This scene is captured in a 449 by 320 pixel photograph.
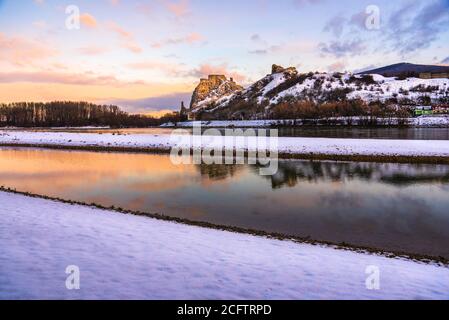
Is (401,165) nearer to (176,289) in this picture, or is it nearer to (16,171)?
(176,289)

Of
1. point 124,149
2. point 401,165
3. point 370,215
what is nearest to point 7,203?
point 370,215

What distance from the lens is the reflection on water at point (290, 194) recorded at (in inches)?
501

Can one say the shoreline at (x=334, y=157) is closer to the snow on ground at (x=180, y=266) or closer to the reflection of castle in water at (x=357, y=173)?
the reflection of castle in water at (x=357, y=173)

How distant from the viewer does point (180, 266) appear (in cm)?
753

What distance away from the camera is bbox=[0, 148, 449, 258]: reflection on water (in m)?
12.7

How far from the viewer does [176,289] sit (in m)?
6.24

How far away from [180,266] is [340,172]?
2228 cm

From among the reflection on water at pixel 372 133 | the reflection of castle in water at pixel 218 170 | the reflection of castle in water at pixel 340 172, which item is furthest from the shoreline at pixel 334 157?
the reflection on water at pixel 372 133

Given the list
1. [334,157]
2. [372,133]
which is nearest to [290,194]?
[334,157]

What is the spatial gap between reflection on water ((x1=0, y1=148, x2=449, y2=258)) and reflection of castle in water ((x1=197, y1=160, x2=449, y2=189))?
7 cm

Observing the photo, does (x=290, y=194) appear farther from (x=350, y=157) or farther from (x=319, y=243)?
(x=350, y=157)

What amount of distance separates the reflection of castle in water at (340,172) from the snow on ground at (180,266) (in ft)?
40.3

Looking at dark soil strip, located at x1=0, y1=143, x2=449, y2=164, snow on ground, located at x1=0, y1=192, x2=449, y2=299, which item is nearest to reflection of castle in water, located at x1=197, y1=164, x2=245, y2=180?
dark soil strip, located at x1=0, y1=143, x2=449, y2=164
